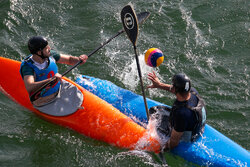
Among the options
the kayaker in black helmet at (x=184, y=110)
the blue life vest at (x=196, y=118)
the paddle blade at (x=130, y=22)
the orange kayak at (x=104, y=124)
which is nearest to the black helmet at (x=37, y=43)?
the orange kayak at (x=104, y=124)

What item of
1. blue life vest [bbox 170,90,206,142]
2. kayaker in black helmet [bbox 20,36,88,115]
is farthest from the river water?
kayaker in black helmet [bbox 20,36,88,115]

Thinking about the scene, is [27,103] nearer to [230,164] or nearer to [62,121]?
[62,121]

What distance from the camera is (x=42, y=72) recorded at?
15.5 ft

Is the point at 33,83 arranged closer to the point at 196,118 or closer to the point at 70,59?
the point at 70,59

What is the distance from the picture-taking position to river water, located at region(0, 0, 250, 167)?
16.2 feet

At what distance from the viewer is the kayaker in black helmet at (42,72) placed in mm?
4539

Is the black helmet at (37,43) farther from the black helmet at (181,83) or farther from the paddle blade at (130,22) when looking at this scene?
the black helmet at (181,83)

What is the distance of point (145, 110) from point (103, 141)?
78 centimetres

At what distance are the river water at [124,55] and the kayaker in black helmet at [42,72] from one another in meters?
0.50

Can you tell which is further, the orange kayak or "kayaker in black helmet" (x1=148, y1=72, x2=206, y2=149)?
the orange kayak

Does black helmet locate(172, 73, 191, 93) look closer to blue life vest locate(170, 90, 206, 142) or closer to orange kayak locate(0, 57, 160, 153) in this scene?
blue life vest locate(170, 90, 206, 142)

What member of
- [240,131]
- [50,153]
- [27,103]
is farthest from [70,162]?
[240,131]

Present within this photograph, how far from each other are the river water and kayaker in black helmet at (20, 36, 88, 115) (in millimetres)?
498

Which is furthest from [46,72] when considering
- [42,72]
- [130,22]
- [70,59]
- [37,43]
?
[130,22]
